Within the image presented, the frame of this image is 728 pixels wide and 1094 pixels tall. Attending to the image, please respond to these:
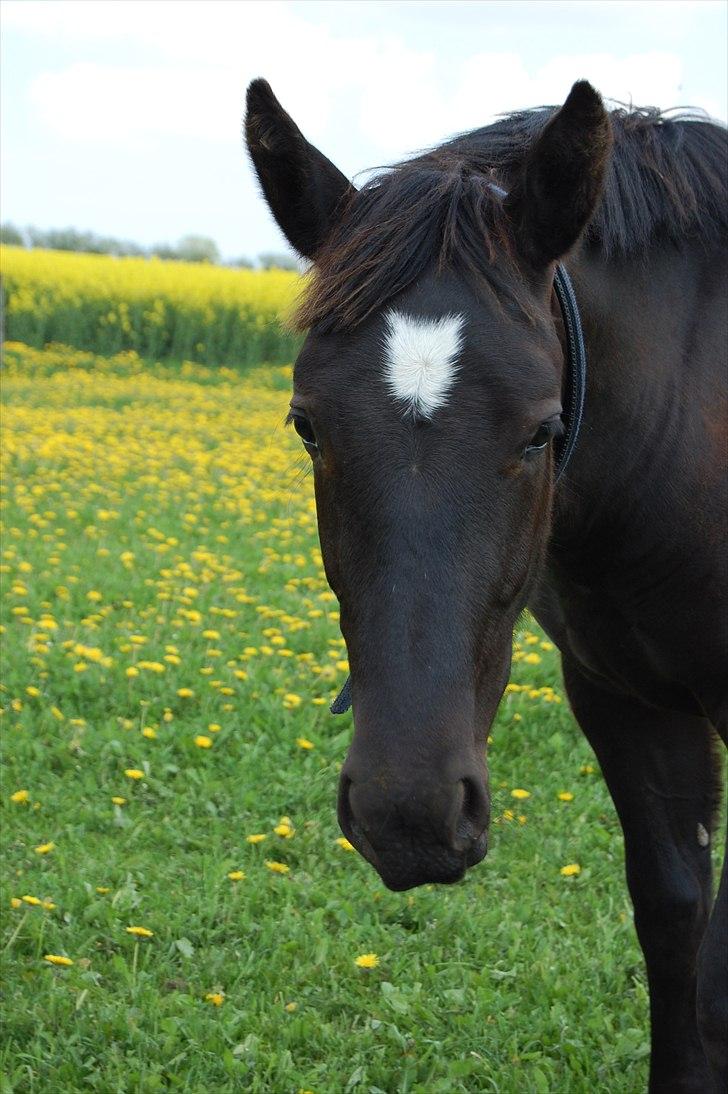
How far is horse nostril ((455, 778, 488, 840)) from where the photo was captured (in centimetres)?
196

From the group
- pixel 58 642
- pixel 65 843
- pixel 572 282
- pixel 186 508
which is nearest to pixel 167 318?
pixel 186 508

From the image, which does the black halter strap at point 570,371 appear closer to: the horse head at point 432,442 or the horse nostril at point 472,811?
the horse head at point 432,442

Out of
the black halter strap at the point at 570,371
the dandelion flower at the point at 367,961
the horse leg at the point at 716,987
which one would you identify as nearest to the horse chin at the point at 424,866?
the black halter strap at the point at 570,371

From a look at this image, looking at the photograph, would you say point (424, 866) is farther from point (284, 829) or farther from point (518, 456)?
point (284, 829)

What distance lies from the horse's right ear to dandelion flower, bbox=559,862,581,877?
8.01 feet

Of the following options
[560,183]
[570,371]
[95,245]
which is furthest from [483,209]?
[95,245]

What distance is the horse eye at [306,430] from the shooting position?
2.16m

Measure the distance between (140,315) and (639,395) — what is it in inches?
786

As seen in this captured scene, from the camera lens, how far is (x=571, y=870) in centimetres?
414

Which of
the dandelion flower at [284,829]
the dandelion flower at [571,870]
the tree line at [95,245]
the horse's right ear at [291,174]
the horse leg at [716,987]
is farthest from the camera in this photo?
the tree line at [95,245]

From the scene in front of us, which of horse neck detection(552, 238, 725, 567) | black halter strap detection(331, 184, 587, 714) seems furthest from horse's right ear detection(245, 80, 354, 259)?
horse neck detection(552, 238, 725, 567)

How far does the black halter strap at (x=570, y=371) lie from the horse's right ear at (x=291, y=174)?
316 millimetres

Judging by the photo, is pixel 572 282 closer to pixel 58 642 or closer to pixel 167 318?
pixel 58 642

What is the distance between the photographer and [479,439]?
203cm
